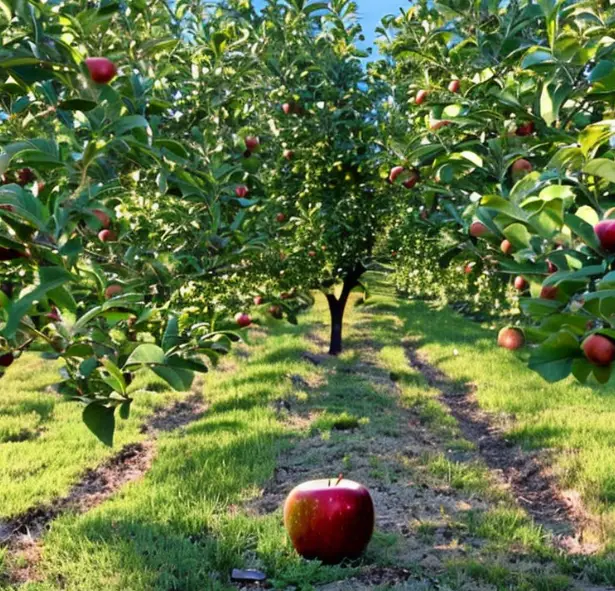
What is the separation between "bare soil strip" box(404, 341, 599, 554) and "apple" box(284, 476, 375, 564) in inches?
67.1

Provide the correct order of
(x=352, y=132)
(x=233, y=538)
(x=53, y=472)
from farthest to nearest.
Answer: (x=352, y=132) < (x=53, y=472) < (x=233, y=538)

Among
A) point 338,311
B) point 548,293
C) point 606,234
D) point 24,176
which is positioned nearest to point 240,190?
point 24,176

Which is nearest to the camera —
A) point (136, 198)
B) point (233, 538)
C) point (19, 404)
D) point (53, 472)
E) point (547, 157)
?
point (547, 157)

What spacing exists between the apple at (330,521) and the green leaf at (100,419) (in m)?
2.27

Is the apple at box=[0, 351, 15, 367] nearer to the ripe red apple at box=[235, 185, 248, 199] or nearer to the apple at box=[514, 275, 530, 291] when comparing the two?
the ripe red apple at box=[235, 185, 248, 199]

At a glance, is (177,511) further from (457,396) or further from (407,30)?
(457,396)

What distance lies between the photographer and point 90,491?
6660mm

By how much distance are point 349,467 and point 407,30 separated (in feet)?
13.6

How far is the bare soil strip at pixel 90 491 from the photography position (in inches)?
203

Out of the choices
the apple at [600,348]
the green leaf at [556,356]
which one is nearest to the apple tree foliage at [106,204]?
the green leaf at [556,356]

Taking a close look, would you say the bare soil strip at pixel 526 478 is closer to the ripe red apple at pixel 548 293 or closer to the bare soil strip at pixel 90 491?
the ripe red apple at pixel 548 293

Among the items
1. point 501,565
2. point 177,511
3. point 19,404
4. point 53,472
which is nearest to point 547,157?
point 501,565

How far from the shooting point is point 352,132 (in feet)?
36.8

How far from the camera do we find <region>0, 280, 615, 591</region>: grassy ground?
4535mm
